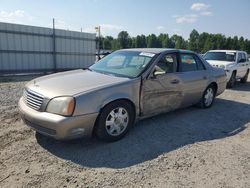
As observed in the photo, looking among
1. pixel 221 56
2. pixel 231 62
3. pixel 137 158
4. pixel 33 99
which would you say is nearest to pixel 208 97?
pixel 137 158

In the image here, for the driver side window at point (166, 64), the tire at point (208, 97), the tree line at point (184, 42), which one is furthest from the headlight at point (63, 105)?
the tree line at point (184, 42)

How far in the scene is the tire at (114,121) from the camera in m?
3.71

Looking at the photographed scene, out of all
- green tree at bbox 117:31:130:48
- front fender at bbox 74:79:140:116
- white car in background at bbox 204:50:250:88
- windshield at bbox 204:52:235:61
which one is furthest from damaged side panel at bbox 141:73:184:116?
green tree at bbox 117:31:130:48

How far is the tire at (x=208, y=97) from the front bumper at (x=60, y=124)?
11.9ft

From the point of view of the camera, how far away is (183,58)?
213 inches

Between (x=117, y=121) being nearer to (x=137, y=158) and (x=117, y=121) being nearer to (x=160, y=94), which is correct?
(x=137, y=158)

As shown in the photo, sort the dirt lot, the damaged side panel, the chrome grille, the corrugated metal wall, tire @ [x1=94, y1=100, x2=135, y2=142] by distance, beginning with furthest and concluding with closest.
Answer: the corrugated metal wall < the damaged side panel < tire @ [x1=94, y1=100, x2=135, y2=142] < the chrome grille < the dirt lot

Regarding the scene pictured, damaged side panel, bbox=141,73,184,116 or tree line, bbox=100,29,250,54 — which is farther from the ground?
tree line, bbox=100,29,250,54

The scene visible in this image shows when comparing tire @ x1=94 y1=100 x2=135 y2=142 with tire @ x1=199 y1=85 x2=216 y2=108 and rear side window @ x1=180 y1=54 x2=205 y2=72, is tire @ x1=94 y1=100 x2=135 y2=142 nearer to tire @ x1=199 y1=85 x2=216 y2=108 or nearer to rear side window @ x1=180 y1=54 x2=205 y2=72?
rear side window @ x1=180 y1=54 x2=205 y2=72

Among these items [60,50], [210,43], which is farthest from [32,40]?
[210,43]

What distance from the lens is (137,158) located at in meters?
3.47

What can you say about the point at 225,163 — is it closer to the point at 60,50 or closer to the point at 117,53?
the point at 117,53

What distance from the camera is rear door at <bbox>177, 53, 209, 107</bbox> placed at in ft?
17.4

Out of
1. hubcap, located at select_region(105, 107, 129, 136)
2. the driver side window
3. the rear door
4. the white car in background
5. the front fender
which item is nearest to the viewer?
the front fender
